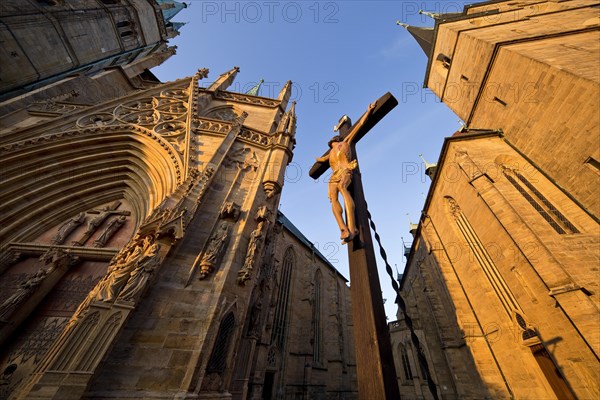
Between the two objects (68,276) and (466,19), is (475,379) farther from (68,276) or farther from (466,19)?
(466,19)

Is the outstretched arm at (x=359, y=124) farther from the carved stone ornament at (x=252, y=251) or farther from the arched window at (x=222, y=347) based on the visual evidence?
the arched window at (x=222, y=347)

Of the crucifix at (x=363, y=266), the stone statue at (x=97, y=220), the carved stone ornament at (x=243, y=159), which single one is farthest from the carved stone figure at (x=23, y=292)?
the crucifix at (x=363, y=266)

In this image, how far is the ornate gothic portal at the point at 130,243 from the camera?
3260 mm

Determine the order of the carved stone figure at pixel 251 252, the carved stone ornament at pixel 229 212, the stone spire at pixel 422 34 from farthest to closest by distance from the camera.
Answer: the stone spire at pixel 422 34
the carved stone ornament at pixel 229 212
the carved stone figure at pixel 251 252

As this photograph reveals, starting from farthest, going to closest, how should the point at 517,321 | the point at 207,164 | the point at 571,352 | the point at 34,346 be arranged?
the point at 517,321
the point at 207,164
the point at 571,352
the point at 34,346

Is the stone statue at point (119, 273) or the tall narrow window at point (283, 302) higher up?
the tall narrow window at point (283, 302)

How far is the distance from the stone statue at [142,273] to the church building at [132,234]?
0.02 m

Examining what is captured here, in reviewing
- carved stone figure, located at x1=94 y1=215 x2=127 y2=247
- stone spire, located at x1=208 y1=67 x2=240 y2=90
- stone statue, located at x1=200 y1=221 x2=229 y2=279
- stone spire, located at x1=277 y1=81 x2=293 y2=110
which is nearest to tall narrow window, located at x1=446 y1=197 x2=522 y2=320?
stone statue, located at x1=200 y1=221 x2=229 y2=279

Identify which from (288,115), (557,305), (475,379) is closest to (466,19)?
(288,115)

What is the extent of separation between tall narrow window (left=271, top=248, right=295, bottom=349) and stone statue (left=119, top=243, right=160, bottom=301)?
10311 millimetres

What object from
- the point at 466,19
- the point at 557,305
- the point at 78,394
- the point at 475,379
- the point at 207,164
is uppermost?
the point at 466,19

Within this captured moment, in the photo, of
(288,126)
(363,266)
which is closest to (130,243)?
(363,266)

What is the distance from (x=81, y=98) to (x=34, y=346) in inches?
447

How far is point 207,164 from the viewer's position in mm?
6086
